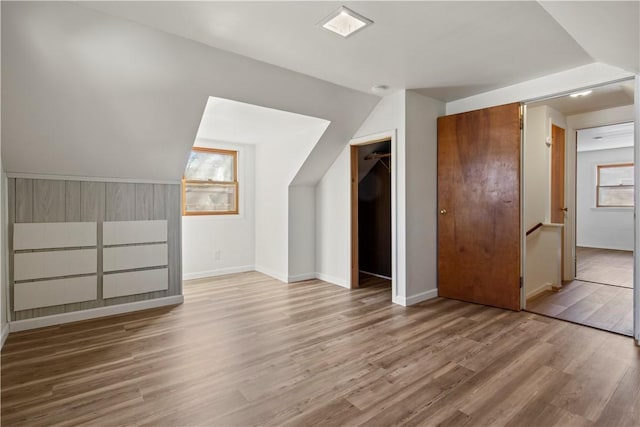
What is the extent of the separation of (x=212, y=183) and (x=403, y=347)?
3787 millimetres

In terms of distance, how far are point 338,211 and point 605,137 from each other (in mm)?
5803

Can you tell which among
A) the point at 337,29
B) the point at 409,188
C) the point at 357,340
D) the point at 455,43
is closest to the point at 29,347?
the point at 357,340

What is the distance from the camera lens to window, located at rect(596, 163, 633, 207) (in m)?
7.52

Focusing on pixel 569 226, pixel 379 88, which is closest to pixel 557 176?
pixel 569 226

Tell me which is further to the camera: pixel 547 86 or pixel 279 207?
pixel 279 207

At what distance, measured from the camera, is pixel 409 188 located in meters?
3.67

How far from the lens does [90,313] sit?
3248mm

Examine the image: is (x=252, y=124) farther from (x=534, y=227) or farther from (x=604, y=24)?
(x=534, y=227)

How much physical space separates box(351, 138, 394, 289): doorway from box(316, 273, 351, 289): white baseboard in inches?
10.5

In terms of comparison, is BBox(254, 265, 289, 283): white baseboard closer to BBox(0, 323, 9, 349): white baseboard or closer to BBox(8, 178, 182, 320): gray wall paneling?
BBox(8, 178, 182, 320): gray wall paneling

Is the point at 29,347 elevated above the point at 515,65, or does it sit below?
below

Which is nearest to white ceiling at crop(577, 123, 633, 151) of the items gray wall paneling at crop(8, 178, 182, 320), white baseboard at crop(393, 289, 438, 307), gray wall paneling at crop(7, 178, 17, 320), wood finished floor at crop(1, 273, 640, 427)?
white baseboard at crop(393, 289, 438, 307)

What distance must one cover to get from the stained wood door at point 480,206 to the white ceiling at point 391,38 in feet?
1.80

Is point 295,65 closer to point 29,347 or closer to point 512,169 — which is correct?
point 512,169
